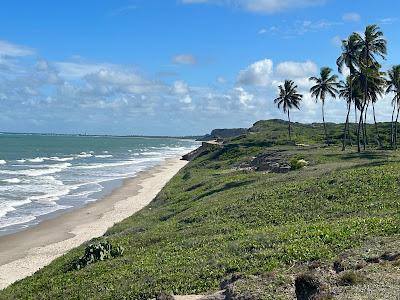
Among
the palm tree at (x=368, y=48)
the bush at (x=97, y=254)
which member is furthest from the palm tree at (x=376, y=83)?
the bush at (x=97, y=254)

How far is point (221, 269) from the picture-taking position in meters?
16.1

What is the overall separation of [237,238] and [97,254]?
23.0ft

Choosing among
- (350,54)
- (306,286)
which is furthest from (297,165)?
(306,286)

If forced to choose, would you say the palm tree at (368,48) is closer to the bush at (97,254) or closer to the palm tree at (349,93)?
the palm tree at (349,93)

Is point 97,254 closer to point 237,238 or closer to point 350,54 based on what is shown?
point 237,238

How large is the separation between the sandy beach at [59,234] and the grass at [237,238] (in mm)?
4783

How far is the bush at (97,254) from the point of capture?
881 inches

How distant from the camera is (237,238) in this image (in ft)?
65.4

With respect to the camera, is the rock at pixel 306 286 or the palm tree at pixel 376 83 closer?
the rock at pixel 306 286

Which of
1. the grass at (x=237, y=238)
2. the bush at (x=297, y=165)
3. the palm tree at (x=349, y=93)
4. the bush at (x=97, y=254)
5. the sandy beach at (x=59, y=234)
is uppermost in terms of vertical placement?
the palm tree at (x=349, y=93)

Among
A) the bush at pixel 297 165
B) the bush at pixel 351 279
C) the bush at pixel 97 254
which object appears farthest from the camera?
the bush at pixel 297 165

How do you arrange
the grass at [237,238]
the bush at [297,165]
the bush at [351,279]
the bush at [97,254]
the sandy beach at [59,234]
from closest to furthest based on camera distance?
the bush at [351,279] < the grass at [237,238] < the bush at [97,254] < the sandy beach at [59,234] < the bush at [297,165]

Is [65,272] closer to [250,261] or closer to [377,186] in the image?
[250,261]

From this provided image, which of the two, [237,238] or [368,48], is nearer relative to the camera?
[237,238]
